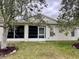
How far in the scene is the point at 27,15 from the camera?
2030 centimetres

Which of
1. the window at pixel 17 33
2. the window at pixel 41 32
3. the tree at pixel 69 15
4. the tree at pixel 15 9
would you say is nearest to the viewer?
the tree at pixel 15 9

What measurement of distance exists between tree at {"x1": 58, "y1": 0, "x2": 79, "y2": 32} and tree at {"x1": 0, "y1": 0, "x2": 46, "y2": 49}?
4.06m

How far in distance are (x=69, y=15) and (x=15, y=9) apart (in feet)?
23.6

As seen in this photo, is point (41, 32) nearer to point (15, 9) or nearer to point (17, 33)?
point (17, 33)

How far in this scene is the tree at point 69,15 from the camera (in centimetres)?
2341

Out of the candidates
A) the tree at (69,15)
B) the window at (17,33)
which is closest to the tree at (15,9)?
A: the tree at (69,15)

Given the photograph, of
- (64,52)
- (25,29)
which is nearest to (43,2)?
(64,52)

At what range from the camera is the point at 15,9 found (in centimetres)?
1938

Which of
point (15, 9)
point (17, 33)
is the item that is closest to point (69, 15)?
point (15, 9)

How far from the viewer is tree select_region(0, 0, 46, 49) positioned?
1897 centimetres

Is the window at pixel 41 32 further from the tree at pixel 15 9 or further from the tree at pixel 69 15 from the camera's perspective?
the tree at pixel 15 9

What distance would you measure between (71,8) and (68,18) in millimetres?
1192

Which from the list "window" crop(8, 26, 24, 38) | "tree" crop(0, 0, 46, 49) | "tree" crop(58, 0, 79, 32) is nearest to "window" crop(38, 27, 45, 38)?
"window" crop(8, 26, 24, 38)

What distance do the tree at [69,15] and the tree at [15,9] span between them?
4.06 m
